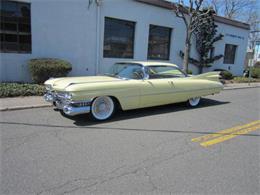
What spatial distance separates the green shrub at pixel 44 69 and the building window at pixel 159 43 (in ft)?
21.0

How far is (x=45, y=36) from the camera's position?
978cm

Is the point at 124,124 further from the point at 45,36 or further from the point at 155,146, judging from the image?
the point at 45,36

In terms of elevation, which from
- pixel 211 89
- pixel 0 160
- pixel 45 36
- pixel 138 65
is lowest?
pixel 0 160

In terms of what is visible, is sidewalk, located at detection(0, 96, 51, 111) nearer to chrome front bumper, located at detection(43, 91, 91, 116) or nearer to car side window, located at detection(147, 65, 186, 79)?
chrome front bumper, located at detection(43, 91, 91, 116)

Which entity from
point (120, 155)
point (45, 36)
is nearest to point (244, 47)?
point (45, 36)

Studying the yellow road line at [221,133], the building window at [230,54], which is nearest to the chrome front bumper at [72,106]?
the yellow road line at [221,133]

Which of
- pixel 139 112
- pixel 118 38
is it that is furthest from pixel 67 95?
pixel 118 38

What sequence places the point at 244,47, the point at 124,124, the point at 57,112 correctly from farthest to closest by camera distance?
1. the point at 244,47
2. the point at 57,112
3. the point at 124,124

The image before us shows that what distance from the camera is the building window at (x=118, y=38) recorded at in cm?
1181

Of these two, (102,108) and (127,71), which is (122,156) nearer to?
(102,108)

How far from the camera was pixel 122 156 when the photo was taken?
3578mm

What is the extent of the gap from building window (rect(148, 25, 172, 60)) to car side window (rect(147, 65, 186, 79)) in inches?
271

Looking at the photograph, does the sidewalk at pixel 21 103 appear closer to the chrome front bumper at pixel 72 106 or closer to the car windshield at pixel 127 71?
the chrome front bumper at pixel 72 106

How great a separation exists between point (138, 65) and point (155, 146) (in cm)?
289
